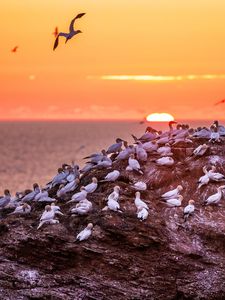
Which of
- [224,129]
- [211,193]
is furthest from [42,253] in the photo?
[224,129]

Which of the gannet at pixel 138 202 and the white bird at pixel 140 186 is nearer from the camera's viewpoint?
the gannet at pixel 138 202

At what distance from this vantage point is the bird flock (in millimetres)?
29516

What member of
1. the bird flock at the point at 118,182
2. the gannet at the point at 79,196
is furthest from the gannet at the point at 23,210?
the gannet at the point at 79,196

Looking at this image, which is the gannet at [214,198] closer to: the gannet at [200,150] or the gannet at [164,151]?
the gannet at [200,150]

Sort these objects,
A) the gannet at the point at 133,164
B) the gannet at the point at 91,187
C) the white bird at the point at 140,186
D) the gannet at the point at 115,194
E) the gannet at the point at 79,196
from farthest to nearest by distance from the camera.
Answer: the gannet at the point at 133,164, the gannet at the point at 91,187, the white bird at the point at 140,186, the gannet at the point at 79,196, the gannet at the point at 115,194

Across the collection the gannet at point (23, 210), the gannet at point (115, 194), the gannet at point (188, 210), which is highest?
the gannet at point (115, 194)

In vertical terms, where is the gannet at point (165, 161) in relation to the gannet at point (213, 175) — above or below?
above

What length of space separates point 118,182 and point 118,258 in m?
3.70

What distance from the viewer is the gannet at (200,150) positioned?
3222 centimetres

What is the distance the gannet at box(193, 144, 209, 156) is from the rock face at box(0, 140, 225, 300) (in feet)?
10.5

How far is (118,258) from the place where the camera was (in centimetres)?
2839

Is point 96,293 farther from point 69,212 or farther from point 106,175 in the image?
point 106,175

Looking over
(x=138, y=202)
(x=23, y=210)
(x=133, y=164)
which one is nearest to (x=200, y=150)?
(x=133, y=164)

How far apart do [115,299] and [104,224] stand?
2.43 meters
